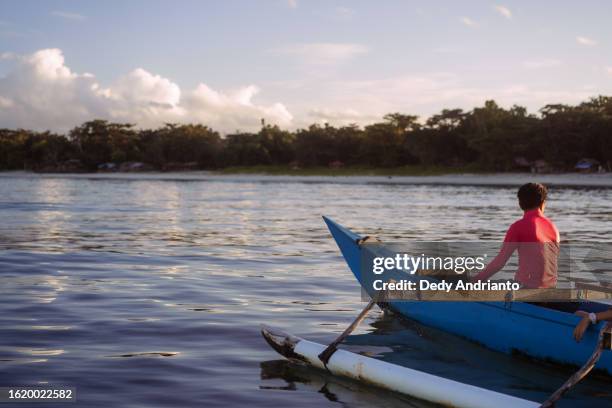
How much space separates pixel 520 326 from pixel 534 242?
959mm

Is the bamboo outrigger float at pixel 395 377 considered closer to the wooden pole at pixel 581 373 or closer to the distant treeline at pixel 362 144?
the wooden pole at pixel 581 373

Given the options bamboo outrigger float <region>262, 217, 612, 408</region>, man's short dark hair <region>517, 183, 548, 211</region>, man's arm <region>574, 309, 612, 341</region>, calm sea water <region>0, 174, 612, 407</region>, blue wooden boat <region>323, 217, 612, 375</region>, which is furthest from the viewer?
man's short dark hair <region>517, 183, 548, 211</region>

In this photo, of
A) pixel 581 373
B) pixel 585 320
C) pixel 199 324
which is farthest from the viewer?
pixel 199 324

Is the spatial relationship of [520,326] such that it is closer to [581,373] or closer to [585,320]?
[585,320]

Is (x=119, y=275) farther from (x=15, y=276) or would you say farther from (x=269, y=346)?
(x=269, y=346)

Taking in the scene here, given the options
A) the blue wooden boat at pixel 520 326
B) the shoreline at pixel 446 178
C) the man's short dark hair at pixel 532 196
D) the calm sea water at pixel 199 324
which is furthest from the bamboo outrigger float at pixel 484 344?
the shoreline at pixel 446 178

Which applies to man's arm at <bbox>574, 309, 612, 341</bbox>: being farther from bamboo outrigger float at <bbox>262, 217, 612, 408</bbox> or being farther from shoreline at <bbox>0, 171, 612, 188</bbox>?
shoreline at <bbox>0, 171, 612, 188</bbox>

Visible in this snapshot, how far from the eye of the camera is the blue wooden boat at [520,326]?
292 inches

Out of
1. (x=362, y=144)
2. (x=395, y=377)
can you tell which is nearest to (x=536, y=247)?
(x=395, y=377)

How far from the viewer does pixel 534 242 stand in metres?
7.96

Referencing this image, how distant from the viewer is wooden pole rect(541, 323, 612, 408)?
644 centimetres

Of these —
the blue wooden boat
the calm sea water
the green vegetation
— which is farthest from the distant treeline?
the blue wooden boat

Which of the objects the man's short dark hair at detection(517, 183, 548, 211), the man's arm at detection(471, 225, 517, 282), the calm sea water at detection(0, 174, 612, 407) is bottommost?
A: the calm sea water at detection(0, 174, 612, 407)

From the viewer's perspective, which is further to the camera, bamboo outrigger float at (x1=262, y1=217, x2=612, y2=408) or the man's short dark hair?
the man's short dark hair
